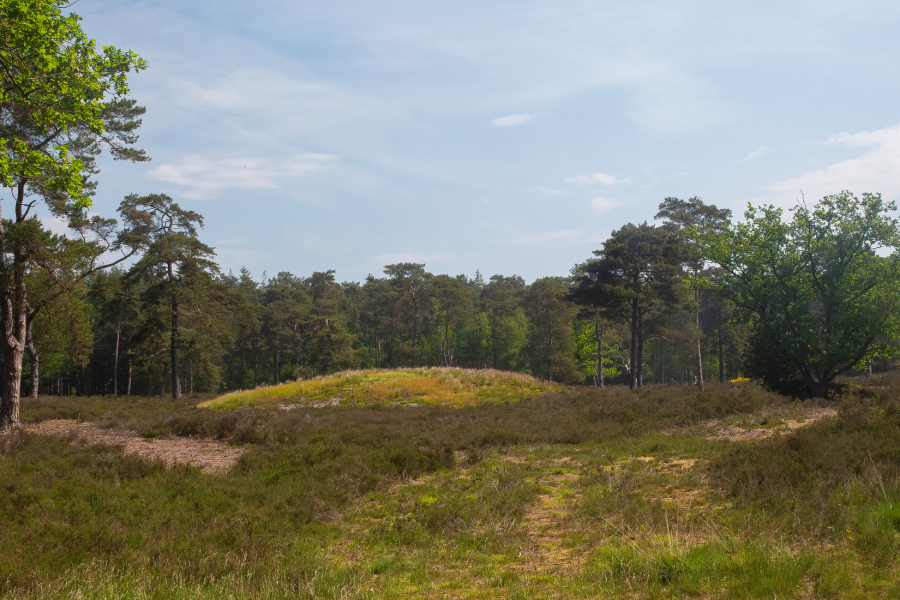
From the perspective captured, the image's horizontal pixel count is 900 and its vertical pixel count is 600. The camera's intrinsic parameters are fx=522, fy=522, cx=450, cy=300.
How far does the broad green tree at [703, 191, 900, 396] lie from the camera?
16969 mm

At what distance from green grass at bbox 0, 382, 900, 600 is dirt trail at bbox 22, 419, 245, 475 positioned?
34.5 inches

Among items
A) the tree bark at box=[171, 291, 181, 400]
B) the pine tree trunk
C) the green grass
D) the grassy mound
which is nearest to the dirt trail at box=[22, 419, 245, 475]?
the green grass

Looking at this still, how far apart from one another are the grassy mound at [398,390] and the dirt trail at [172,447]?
31.4 ft

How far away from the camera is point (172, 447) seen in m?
14.5

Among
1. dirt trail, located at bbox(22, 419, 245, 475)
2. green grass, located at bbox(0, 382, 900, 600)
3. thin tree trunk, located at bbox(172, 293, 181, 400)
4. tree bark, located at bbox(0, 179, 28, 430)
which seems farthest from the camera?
thin tree trunk, located at bbox(172, 293, 181, 400)

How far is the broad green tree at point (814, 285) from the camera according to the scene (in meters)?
17.0

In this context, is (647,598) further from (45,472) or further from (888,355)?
(888,355)

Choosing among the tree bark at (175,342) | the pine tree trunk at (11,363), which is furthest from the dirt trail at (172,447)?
the tree bark at (175,342)

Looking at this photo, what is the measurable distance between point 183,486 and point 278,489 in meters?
1.70

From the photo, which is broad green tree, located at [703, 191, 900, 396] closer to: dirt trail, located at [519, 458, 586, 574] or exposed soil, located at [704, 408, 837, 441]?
exposed soil, located at [704, 408, 837, 441]

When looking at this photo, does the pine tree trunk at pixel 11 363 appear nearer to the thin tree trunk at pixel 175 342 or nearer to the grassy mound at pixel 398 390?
the grassy mound at pixel 398 390

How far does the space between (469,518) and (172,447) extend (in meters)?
10.4

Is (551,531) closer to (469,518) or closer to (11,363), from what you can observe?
(469,518)

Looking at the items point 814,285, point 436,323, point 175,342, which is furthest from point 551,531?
point 436,323
